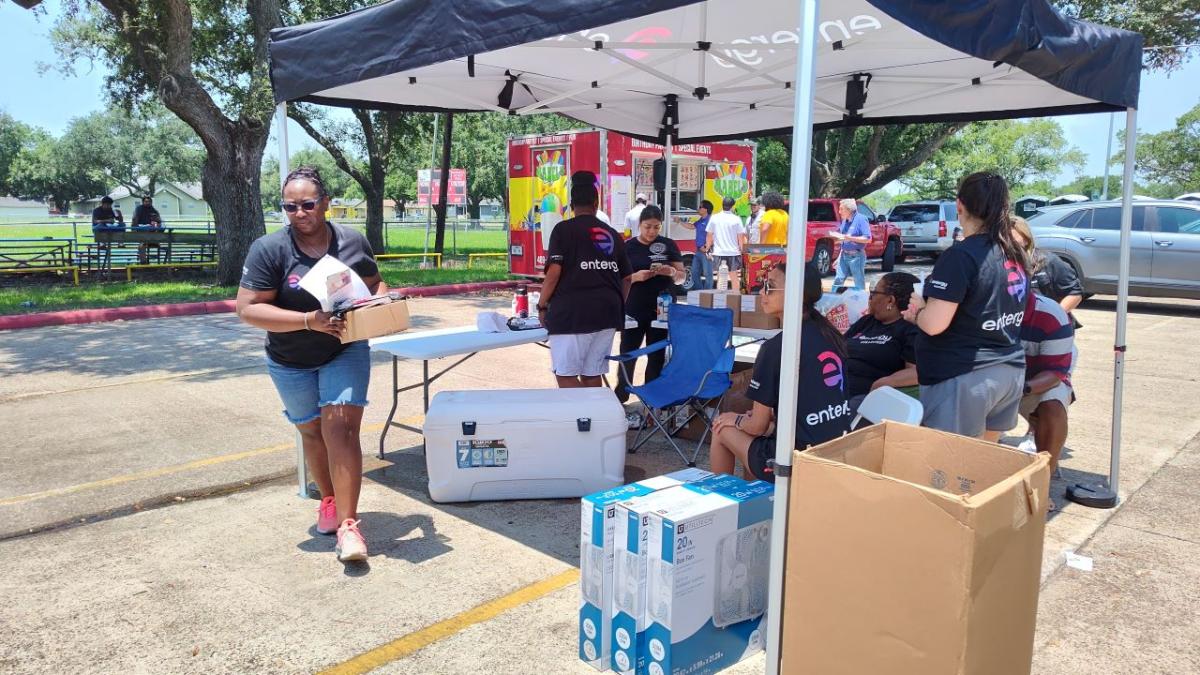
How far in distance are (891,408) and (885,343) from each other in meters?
1.84

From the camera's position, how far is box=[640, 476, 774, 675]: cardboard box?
7.45ft

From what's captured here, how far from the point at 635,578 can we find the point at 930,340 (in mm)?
1755

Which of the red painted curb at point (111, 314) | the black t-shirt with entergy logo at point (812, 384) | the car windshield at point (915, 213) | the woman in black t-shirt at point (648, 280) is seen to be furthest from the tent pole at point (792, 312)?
the car windshield at point (915, 213)

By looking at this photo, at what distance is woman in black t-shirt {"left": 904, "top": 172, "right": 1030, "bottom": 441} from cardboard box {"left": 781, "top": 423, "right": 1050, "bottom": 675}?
3.50ft

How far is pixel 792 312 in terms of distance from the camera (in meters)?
2.33

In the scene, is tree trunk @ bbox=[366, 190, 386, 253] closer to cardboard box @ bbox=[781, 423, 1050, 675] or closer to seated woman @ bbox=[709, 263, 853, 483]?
seated woman @ bbox=[709, 263, 853, 483]

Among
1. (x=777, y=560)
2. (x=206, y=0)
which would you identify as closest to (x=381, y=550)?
(x=777, y=560)

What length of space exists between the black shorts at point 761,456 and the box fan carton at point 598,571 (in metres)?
0.79

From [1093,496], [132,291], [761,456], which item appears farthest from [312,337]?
[132,291]

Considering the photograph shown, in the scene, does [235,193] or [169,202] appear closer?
[235,193]

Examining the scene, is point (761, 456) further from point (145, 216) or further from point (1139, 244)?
point (145, 216)

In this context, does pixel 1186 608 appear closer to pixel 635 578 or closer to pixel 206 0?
pixel 635 578

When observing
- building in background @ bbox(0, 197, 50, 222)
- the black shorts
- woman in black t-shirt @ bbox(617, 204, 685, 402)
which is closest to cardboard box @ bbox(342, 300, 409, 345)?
the black shorts

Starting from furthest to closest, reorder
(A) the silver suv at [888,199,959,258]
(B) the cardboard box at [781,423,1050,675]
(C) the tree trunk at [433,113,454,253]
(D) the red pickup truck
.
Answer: (A) the silver suv at [888,199,959,258]
(C) the tree trunk at [433,113,454,253]
(D) the red pickup truck
(B) the cardboard box at [781,423,1050,675]
